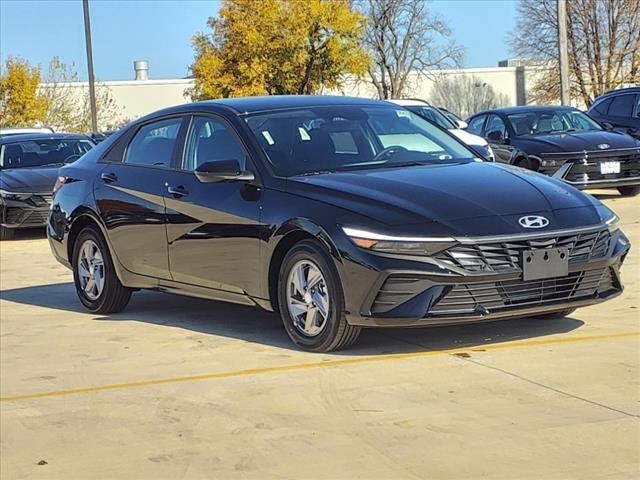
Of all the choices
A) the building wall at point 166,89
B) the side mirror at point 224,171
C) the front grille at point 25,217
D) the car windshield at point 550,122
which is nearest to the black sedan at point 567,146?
the car windshield at point 550,122

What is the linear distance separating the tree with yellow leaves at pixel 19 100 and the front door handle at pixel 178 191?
130 ft

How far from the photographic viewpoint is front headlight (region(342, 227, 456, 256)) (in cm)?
602

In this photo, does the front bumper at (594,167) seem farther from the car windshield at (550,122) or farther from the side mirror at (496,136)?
the car windshield at (550,122)

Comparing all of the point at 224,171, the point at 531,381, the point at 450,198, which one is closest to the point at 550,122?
the point at 224,171

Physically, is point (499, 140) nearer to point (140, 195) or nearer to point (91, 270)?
point (91, 270)

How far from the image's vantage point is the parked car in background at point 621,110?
18250 mm

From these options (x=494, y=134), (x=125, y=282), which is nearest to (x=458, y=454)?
(x=125, y=282)

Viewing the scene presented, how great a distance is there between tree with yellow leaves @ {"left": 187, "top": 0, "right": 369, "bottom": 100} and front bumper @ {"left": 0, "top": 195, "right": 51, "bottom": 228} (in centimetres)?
2907

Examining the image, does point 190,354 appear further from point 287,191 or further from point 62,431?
point 62,431

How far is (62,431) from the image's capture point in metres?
5.39

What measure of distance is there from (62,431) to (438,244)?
2193 mm

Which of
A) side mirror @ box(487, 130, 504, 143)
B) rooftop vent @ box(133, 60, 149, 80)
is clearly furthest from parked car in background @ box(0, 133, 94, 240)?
rooftop vent @ box(133, 60, 149, 80)

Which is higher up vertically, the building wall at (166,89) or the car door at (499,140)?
the building wall at (166,89)

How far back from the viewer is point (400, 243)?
606 cm
